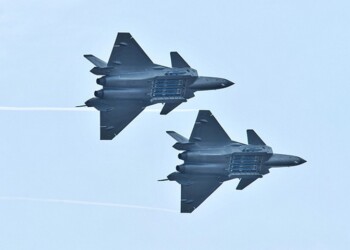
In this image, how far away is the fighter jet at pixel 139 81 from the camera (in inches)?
4380

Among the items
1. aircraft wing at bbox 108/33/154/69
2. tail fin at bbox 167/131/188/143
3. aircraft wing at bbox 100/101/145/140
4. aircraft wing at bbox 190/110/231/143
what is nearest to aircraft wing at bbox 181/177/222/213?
aircraft wing at bbox 190/110/231/143

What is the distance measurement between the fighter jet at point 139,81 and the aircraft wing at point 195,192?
7.54 meters

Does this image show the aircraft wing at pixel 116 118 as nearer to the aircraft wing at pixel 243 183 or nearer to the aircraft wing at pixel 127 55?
the aircraft wing at pixel 127 55

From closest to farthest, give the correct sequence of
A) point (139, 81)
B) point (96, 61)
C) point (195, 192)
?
point (96, 61) < point (139, 81) < point (195, 192)

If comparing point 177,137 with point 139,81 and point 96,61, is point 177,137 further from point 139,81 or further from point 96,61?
point 96,61

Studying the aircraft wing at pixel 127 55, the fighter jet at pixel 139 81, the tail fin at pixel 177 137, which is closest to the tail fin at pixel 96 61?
the fighter jet at pixel 139 81

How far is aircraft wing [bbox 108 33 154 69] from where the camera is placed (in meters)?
112

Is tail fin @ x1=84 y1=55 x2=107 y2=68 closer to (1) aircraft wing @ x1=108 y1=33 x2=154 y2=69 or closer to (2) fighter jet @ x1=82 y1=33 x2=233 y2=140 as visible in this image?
(2) fighter jet @ x1=82 y1=33 x2=233 y2=140

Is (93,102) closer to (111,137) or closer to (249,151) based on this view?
(111,137)

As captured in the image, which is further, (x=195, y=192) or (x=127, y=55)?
(x=195, y=192)

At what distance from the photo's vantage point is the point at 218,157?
376ft

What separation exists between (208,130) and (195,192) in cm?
521

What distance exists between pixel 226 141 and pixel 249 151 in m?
2.21

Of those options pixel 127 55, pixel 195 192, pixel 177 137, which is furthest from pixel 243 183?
pixel 127 55
